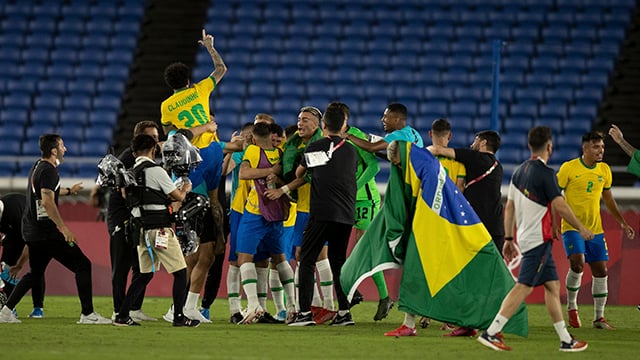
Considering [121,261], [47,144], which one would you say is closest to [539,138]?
[121,261]

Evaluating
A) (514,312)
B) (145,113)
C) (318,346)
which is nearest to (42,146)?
(318,346)

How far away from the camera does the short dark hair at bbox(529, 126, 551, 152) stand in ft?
31.3

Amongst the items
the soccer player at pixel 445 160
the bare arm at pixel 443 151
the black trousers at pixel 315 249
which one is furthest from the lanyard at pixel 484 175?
the black trousers at pixel 315 249

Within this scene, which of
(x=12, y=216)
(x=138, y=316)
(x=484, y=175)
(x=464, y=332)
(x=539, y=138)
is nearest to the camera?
(x=539, y=138)

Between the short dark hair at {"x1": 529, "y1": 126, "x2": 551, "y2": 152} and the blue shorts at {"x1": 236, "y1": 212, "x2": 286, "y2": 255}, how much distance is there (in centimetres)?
358

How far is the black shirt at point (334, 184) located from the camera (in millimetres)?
11398

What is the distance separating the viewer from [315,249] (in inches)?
451

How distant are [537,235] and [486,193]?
82.9 inches

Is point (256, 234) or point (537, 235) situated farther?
point (256, 234)

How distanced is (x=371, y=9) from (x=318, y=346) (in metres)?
18.5

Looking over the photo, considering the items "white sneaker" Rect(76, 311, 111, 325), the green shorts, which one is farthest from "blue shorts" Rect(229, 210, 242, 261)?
"white sneaker" Rect(76, 311, 111, 325)

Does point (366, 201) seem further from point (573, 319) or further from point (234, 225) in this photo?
point (573, 319)

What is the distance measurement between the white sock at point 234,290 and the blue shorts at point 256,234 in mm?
560

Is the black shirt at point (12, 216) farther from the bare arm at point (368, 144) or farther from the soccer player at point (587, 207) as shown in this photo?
the soccer player at point (587, 207)
